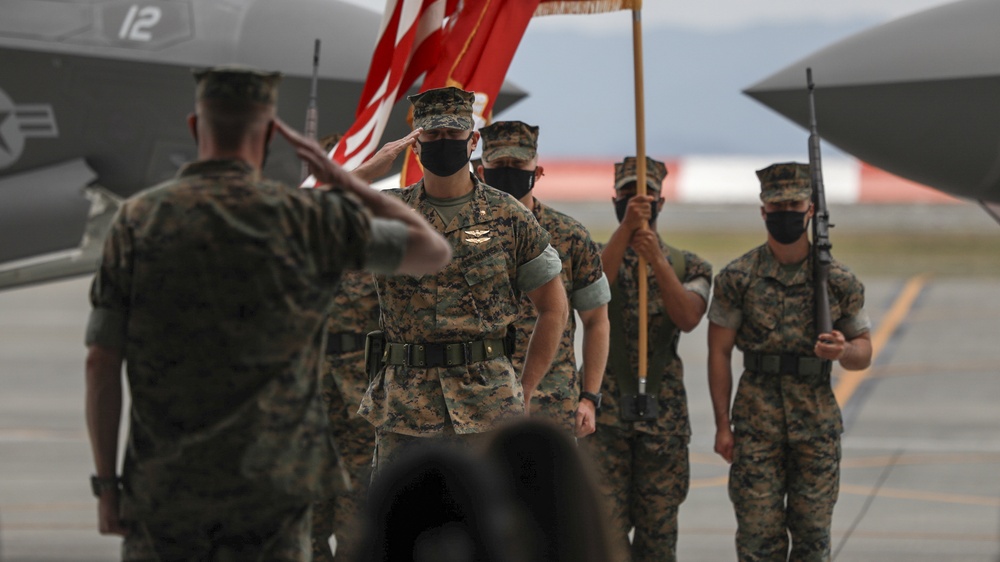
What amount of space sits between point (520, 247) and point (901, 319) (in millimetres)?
16537

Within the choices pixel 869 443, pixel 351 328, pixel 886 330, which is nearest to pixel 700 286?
pixel 351 328

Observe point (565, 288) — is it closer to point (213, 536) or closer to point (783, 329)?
point (783, 329)

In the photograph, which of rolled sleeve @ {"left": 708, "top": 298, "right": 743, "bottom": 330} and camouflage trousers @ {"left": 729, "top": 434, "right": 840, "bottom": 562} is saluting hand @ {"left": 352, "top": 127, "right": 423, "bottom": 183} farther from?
camouflage trousers @ {"left": 729, "top": 434, "right": 840, "bottom": 562}

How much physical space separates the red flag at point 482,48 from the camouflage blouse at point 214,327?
10.8 feet

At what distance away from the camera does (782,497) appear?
545cm

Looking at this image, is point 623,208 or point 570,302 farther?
point 623,208

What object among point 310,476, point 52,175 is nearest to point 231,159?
point 310,476

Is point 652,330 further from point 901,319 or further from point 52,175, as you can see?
point 901,319

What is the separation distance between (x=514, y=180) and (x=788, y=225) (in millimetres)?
1119

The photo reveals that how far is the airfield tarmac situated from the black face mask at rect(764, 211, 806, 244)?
7.47 ft

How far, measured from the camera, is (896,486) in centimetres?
950

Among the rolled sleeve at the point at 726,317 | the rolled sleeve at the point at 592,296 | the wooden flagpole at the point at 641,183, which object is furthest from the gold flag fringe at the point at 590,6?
the rolled sleeve at the point at 592,296

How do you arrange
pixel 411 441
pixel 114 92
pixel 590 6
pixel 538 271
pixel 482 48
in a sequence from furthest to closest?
pixel 114 92 → pixel 482 48 → pixel 590 6 → pixel 538 271 → pixel 411 441

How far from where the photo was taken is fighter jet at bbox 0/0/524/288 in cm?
694
